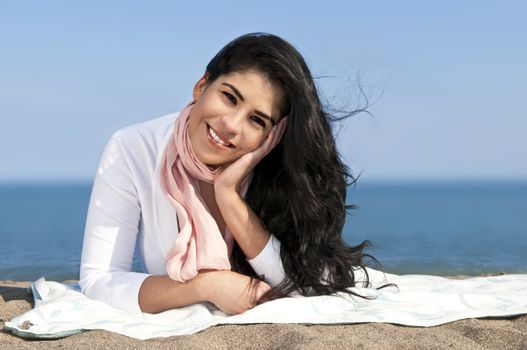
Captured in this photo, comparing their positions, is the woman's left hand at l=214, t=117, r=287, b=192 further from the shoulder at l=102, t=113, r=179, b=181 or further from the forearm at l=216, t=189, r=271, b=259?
the shoulder at l=102, t=113, r=179, b=181

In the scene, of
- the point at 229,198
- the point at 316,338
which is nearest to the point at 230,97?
the point at 229,198

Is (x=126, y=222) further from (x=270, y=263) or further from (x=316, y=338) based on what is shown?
(x=316, y=338)

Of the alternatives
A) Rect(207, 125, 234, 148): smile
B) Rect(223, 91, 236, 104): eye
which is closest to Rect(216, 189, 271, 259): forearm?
Rect(207, 125, 234, 148): smile

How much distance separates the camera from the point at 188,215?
361cm

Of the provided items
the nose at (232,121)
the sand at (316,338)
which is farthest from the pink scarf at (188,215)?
the sand at (316,338)

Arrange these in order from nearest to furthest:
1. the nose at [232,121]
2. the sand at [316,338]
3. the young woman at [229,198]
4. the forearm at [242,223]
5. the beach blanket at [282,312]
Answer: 1. the sand at [316,338]
2. the beach blanket at [282,312]
3. the nose at [232,121]
4. the young woman at [229,198]
5. the forearm at [242,223]

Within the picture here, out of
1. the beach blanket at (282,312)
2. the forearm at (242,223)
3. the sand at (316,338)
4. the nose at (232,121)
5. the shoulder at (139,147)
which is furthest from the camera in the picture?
the shoulder at (139,147)

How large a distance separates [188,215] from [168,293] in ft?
1.34

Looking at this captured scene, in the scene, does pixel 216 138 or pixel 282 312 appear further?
pixel 216 138

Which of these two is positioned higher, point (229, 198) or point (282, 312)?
point (229, 198)

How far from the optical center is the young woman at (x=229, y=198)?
3.42 m

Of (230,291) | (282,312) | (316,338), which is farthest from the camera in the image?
(230,291)

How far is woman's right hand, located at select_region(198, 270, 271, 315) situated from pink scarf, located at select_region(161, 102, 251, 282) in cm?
8

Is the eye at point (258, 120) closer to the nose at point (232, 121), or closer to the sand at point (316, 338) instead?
the nose at point (232, 121)
